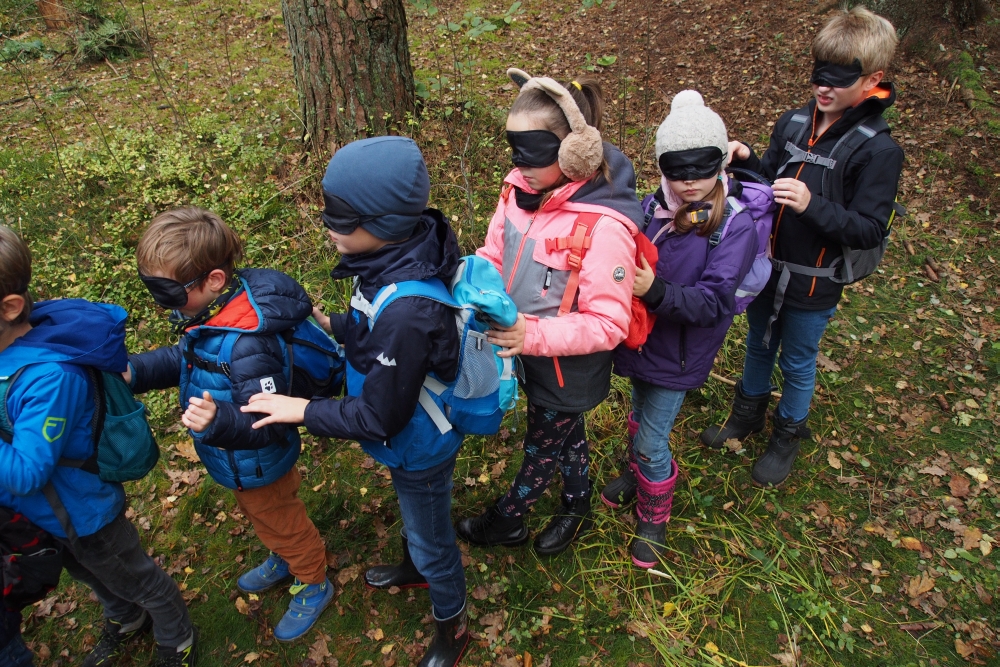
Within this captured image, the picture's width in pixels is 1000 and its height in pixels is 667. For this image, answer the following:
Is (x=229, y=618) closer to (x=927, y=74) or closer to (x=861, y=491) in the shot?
(x=861, y=491)

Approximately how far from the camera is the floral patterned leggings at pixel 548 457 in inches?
122

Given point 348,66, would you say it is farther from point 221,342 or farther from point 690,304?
point 690,304

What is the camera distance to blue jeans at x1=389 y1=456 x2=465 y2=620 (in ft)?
8.54

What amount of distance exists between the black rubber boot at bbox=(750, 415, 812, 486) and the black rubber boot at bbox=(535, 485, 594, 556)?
118 centimetres

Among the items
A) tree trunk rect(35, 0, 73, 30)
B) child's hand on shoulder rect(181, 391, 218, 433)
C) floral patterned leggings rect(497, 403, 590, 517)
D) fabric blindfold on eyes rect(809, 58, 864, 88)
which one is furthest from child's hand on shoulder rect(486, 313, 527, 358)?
tree trunk rect(35, 0, 73, 30)

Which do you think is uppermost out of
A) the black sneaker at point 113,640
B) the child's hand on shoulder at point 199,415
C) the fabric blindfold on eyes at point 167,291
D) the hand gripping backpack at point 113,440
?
the fabric blindfold on eyes at point 167,291

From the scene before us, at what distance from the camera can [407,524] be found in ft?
8.97

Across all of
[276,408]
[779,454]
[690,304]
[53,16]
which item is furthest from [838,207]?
[53,16]

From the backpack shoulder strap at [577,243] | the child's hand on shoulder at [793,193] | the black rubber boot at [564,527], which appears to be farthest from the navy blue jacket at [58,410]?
the child's hand on shoulder at [793,193]

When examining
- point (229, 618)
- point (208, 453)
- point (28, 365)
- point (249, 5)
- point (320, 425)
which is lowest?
point (229, 618)

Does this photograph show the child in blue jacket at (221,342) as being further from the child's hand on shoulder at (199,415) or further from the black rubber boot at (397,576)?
the black rubber boot at (397,576)

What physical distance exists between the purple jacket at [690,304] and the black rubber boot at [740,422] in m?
1.27

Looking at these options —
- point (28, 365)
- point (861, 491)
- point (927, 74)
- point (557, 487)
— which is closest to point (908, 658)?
point (861, 491)

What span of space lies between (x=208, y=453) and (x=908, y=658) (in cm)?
353
